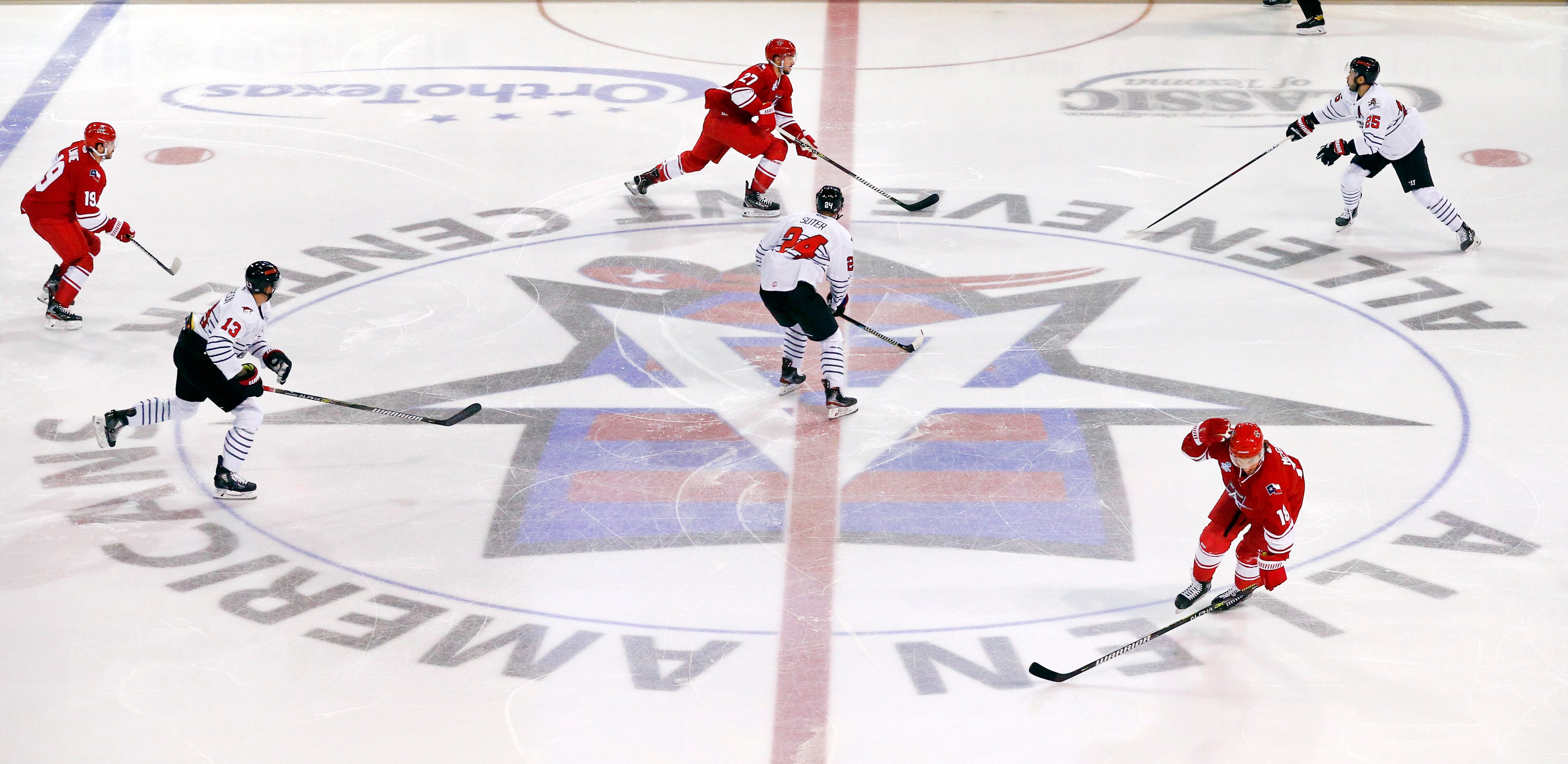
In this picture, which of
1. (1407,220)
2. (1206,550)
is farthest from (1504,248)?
(1206,550)

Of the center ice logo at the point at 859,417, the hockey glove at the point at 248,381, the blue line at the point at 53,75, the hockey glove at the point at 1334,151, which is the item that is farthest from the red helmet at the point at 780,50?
the blue line at the point at 53,75

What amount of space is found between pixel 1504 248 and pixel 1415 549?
11.3ft

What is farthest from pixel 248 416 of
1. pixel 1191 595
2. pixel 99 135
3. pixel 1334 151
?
pixel 1334 151

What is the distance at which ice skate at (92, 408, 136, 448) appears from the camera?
616 cm

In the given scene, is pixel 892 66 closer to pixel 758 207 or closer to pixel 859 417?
pixel 758 207

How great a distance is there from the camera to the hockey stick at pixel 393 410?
20.0 feet

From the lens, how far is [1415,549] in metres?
5.58

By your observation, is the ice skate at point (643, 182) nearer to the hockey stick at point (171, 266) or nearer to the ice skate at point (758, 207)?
the ice skate at point (758, 207)

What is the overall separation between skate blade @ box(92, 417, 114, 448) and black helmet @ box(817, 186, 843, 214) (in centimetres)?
307

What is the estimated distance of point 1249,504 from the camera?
16.2 ft

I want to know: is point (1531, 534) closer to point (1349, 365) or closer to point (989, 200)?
point (1349, 365)

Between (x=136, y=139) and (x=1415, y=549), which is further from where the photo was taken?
(x=136, y=139)

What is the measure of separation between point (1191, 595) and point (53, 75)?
9541mm

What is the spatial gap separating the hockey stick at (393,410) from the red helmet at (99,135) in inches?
67.3
